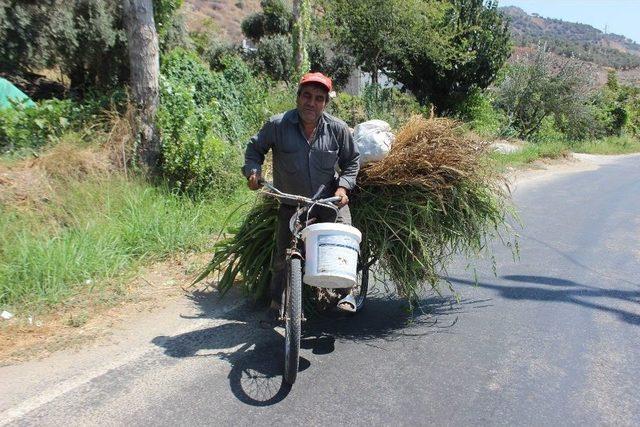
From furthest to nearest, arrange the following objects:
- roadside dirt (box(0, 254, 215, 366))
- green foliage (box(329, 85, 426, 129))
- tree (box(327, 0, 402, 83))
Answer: tree (box(327, 0, 402, 83))
green foliage (box(329, 85, 426, 129))
roadside dirt (box(0, 254, 215, 366))

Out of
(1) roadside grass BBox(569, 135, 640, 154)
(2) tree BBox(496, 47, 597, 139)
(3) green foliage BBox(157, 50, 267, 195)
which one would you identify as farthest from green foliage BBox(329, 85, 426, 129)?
(1) roadside grass BBox(569, 135, 640, 154)

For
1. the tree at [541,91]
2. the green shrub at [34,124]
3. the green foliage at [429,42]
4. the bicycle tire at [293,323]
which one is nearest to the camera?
the bicycle tire at [293,323]

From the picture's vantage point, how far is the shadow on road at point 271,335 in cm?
367

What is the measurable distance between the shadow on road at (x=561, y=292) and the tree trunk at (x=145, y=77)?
430 cm

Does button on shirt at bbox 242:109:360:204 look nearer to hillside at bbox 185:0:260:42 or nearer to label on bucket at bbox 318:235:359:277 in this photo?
label on bucket at bbox 318:235:359:277

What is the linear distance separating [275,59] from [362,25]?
5.09m

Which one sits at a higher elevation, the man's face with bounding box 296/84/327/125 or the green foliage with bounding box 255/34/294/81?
the green foliage with bounding box 255/34/294/81

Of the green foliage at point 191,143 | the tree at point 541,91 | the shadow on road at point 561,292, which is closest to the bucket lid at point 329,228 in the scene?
the shadow on road at point 561,292

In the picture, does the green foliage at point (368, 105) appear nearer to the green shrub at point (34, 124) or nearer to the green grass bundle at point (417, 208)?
the green shrub at point (34, 124)

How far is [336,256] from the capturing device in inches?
141

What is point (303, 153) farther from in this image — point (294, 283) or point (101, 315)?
point (101, 315)

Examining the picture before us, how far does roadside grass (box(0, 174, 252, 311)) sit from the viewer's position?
15.4 feet

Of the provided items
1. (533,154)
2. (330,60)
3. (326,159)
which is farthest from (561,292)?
(330,60)

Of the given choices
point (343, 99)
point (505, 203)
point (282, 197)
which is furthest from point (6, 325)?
point (343, 99)
